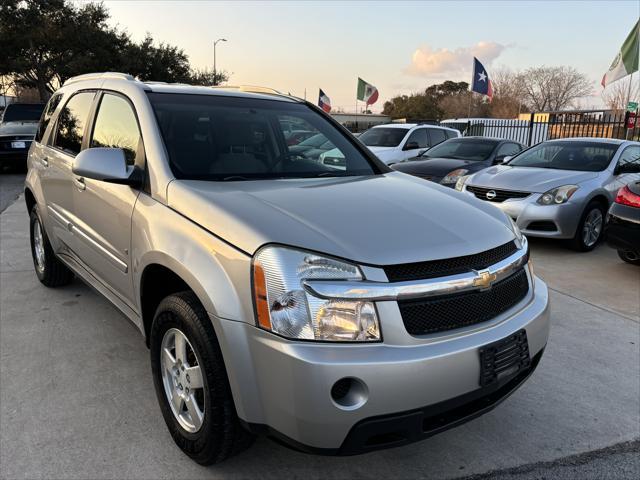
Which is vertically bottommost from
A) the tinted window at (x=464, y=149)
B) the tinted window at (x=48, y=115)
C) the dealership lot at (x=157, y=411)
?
the dealership lot at (x=157, y=411)

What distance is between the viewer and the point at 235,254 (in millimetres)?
2043

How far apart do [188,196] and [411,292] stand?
44.6 inches

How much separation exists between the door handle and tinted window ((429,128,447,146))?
10800mm

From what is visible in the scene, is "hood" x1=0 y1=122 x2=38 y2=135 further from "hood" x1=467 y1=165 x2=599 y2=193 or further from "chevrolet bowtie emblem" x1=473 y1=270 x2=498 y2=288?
"chevrolet bowtie emblem" x1=473 y1=270 x2=498 y2=288

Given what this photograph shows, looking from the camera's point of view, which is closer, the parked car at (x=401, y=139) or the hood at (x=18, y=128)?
the parked car at (x=401, y=139)

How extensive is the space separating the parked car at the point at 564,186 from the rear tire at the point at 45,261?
518cm

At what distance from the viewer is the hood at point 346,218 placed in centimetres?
204

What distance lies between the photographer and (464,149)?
34.0 ft

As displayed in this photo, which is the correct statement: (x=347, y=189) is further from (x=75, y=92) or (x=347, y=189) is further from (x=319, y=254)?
(x=75, y=92)

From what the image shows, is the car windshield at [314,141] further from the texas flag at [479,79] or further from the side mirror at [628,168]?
the texas flag at [479,79]

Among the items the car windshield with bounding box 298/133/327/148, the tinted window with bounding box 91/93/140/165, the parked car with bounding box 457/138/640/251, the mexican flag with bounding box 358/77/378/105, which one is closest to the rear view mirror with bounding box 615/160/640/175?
the parked car with bounding box 457/138/640/251

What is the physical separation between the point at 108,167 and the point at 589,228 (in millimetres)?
6318

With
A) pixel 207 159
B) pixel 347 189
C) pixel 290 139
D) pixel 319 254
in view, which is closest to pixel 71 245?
pixel 207 159

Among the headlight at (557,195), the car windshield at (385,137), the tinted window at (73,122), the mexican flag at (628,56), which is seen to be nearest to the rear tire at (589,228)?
the headlight at (557,195)
